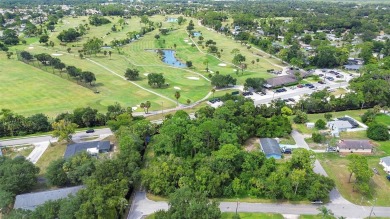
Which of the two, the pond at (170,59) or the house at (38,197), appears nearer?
the house at (38,197)

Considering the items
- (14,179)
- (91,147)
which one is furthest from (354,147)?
(14,179)

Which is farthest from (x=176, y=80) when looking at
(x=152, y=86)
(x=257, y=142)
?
(x=257, y=142)

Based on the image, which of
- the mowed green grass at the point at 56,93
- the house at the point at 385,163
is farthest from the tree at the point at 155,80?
the house at the point at 385,163

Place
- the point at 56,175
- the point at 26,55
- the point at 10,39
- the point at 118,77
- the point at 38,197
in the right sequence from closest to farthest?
the point at 38,197 < the point at 56,175 < the point at 118,77 < the point at 26,55 < the point at 10,39

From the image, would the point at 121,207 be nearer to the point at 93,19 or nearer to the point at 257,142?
the point at 257,142

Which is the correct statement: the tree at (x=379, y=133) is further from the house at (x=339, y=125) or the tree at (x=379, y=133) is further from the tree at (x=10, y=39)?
the tree at (x=10, y=39)

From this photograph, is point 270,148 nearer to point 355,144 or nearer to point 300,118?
point 355,144
